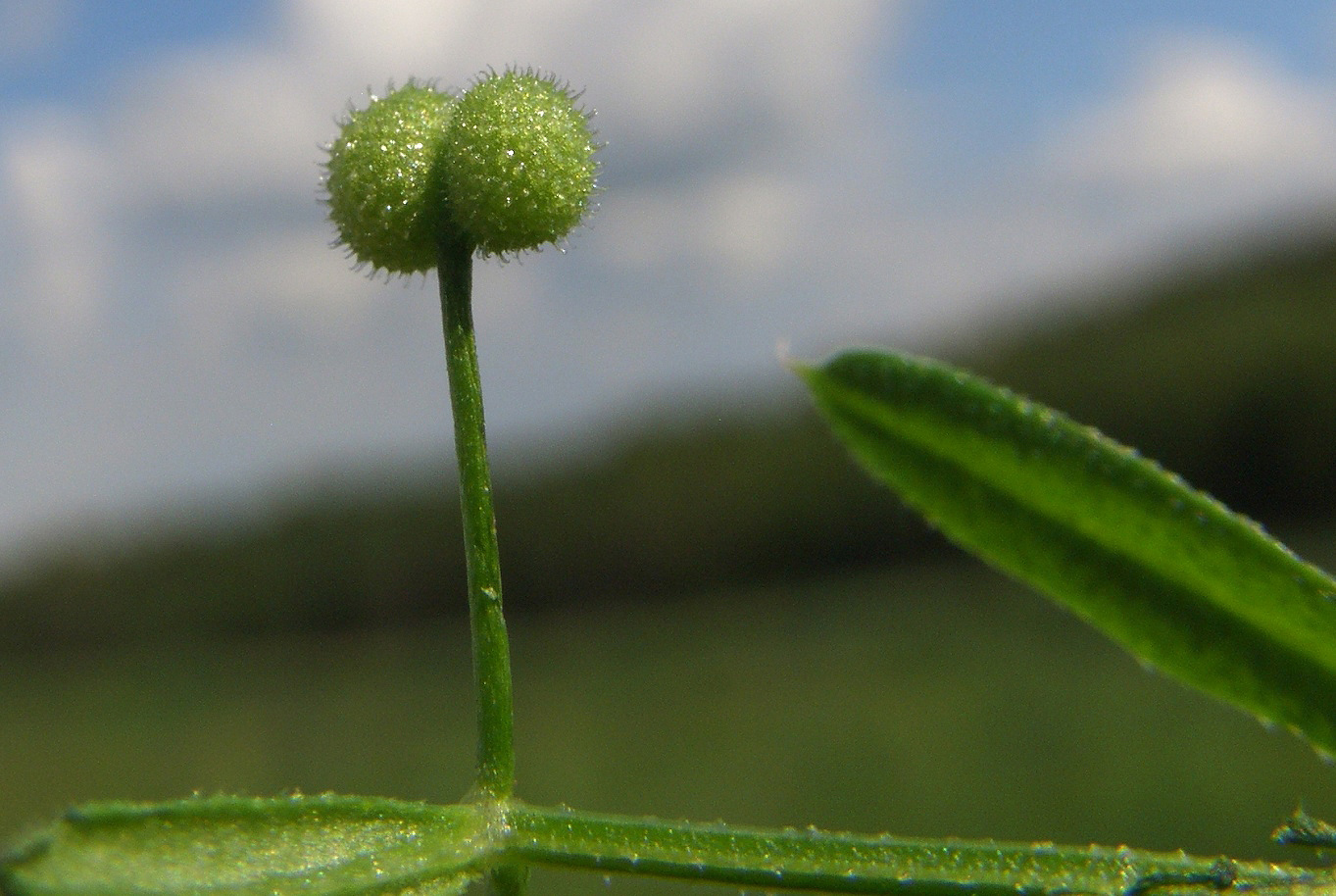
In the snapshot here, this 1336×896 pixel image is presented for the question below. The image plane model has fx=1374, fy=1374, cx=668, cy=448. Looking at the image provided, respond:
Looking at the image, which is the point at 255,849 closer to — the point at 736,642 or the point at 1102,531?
the point at 1102,531

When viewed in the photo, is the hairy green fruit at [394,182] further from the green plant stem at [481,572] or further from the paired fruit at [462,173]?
the green plant stem at [481,572]

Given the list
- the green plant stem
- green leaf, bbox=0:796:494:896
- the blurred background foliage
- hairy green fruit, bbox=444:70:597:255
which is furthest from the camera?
the blurred background foliage

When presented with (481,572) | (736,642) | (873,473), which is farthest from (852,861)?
(736,642)

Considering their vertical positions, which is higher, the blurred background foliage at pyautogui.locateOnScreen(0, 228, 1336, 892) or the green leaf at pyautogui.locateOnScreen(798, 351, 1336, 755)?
the blurred background foliage at pyautogui.locateOnScreen(0, 228, 1336, 892)

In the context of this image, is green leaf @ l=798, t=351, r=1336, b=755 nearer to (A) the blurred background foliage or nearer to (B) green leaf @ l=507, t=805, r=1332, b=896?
(B) green leaf @ l=507, t=805, r=1332, b=896

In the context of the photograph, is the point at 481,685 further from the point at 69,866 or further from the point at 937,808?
the point at 937,808

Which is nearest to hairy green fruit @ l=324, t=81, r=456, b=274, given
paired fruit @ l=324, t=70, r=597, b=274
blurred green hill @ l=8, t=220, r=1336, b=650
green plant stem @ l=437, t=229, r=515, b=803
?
paired fruit @ l=324, t=70, r=597, b=274
